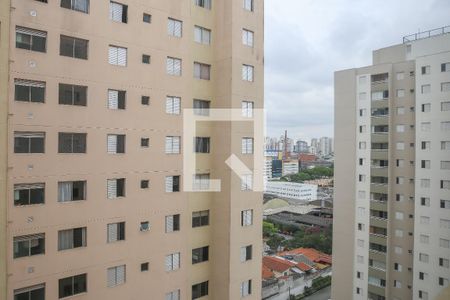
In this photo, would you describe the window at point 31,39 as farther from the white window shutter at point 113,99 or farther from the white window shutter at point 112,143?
the white window shutter at point 112,143

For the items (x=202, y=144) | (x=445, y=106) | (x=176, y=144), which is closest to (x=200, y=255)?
(x=202, y=144)

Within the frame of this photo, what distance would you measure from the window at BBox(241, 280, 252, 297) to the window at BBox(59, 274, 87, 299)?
6.33 m

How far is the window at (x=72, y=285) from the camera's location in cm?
1130

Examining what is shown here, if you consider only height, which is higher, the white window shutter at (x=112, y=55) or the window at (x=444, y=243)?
the white window shutter at (x=112, y=55)

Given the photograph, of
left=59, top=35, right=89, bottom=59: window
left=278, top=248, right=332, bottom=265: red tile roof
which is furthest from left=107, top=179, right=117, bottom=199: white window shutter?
left=278, top=248, right=332, bottom=265: red tile roof

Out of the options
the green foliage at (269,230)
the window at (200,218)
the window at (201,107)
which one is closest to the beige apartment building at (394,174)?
the window at (200,218)

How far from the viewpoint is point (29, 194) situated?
1066cm

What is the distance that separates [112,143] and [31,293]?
16.9ft

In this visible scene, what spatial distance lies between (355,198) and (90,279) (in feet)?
90.5

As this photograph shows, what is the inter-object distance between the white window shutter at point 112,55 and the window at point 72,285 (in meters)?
7.15

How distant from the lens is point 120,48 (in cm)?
1233

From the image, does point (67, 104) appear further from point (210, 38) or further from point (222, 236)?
point (222, 236)

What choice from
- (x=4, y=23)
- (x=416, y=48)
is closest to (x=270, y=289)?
(x=416, y=48)

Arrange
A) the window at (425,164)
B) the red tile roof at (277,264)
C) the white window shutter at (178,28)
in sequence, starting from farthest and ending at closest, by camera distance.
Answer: the red tile roof at (277,264), the window at (425,164), the white window shutter at (178,28)
